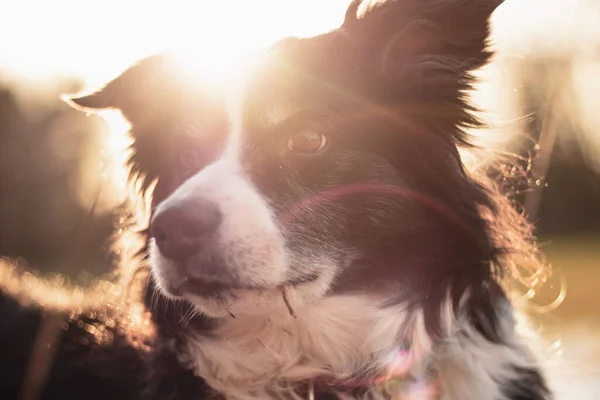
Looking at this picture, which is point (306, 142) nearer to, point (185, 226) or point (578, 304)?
point (185, 226)

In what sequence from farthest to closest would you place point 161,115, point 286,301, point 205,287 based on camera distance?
point 161,115 → point 286,301 → point 205,287

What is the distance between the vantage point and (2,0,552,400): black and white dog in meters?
3.24

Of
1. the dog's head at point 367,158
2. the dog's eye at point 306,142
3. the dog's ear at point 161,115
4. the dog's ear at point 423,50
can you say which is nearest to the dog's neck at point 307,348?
the dog's head at point 367,158

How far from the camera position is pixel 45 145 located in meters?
25.4

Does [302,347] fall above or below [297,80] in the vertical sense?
below

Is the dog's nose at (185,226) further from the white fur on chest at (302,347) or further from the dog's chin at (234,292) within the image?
the white fur on chest at (302,347)

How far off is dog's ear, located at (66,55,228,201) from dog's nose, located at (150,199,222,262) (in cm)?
67

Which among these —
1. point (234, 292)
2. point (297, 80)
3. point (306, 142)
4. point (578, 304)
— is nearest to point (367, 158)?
point (306, 142)

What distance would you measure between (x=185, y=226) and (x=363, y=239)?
0.94 metres

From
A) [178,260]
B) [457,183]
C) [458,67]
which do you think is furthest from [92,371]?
[458,67]

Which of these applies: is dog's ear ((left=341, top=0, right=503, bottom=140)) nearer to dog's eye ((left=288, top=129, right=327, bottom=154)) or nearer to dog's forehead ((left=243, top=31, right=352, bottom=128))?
dog's forehead ((left=243, top=31, right=352, bottom=128))

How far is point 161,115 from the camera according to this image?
12.8ft

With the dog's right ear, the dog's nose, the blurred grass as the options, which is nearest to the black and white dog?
the dog's nose

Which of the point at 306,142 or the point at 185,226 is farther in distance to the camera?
the point at 306,142
